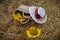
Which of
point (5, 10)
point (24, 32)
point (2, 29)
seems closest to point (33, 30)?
point (24, 32)

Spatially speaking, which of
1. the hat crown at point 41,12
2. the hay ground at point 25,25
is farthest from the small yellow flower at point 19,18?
the hat crown at point 41,12

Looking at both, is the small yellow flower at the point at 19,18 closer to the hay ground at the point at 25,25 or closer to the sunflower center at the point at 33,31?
the hay ground at the point at 25,25

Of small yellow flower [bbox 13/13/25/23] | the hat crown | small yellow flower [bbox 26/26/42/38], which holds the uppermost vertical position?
the hat crown

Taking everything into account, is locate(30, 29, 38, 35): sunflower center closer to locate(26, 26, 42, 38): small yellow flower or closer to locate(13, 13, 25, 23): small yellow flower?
locate(26, 26, 42, 38): small yellow flower

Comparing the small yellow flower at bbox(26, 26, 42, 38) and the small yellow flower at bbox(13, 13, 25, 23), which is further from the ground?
the small yellow flower at bbox(13, 13, 25, 23)

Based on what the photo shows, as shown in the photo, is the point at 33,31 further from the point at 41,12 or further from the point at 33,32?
the point at 41,12

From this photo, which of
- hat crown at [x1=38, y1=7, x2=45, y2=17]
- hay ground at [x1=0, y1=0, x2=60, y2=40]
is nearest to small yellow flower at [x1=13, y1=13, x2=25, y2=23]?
hay ground at [x1=0, y1=0, x2=60, y2=40]

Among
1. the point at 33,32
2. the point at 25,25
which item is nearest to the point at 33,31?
the point at 33,32

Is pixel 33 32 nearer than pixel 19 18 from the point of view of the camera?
Yes
